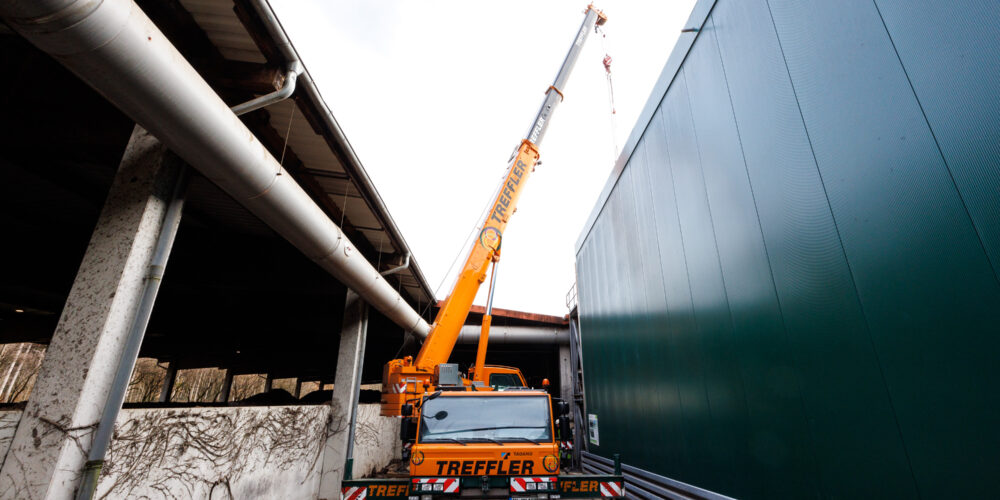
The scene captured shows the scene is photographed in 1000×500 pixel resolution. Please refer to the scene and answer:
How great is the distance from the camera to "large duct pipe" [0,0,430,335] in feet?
8.09

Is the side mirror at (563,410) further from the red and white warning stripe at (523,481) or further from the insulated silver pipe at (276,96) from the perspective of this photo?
the insulated silver pipe at (276,96)

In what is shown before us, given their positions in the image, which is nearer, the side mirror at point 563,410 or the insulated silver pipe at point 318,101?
the insulated silver pipe at point 318,101

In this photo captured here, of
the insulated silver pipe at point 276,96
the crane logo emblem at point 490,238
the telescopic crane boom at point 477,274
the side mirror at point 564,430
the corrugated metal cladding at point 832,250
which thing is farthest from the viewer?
the crane logo emblem at point 490,238

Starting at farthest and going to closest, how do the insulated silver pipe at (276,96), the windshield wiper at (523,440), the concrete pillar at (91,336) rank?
the windshield wiper at (523,440), the insulated silver pipe at (276,96), the concrete pillar at (91,336)

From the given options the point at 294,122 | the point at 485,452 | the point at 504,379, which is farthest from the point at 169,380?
the point at 485,452

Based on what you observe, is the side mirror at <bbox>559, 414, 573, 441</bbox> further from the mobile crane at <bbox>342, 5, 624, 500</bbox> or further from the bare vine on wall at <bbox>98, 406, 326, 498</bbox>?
the bare vine on wall at <bbox>98, 406, 326, 498</bbox>

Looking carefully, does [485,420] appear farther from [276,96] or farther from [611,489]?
[276,96]

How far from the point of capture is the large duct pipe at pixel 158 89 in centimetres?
246

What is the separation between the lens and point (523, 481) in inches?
212

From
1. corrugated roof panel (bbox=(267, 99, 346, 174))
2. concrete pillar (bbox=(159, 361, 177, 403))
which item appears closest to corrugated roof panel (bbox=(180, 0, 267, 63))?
corrugated roof panel (bbox=(267, 99, 346, 174))

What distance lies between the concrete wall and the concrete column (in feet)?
0.67

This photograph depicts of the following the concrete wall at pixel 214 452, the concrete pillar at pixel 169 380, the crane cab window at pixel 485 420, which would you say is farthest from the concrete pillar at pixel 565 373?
the concrete pillar at pixel 169 380

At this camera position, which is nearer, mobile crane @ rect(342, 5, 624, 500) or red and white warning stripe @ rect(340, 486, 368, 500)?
red and white warning stripe @ rect(340, 486, 368, 500)

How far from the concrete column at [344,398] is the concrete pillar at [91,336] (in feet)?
17.7
